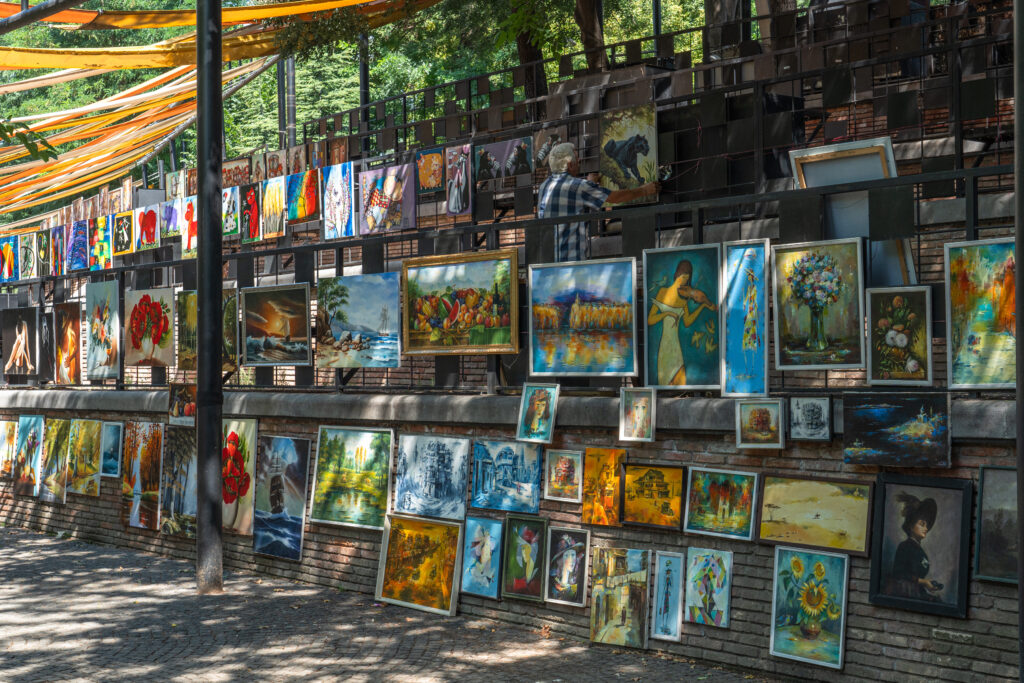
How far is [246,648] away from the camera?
8.00 m

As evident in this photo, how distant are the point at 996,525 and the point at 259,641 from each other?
5221 millimetres

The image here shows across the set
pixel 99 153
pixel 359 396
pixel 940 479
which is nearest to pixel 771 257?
pixel 940 479

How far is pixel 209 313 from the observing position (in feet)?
33.6

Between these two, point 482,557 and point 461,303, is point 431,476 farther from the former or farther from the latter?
point 461,303

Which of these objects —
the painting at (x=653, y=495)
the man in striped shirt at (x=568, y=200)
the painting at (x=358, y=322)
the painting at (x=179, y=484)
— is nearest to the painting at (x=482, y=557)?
the painting at (x=653, y=495)

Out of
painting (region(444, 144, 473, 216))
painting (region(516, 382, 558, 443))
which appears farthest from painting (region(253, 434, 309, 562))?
painting (region(444, 144, 473, 216))

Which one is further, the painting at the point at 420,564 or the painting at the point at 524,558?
the painting at the point at 420,564

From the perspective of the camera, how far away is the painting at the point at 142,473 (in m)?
12.4

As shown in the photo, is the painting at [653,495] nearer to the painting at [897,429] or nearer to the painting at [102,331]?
the painting at [897,429]

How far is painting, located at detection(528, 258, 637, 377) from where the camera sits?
26.4 feet

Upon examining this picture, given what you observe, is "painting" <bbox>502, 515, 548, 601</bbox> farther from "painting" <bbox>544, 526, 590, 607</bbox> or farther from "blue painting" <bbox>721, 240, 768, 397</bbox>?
"blue painting" <bbox>721, 240, 768, 397</bbox>

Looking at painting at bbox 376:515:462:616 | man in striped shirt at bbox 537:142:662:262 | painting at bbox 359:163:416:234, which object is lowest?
painting at bbox 376:515:462:616

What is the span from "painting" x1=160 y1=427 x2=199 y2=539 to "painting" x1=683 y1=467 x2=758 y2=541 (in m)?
6.34

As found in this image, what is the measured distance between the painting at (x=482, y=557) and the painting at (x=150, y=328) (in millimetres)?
5352
